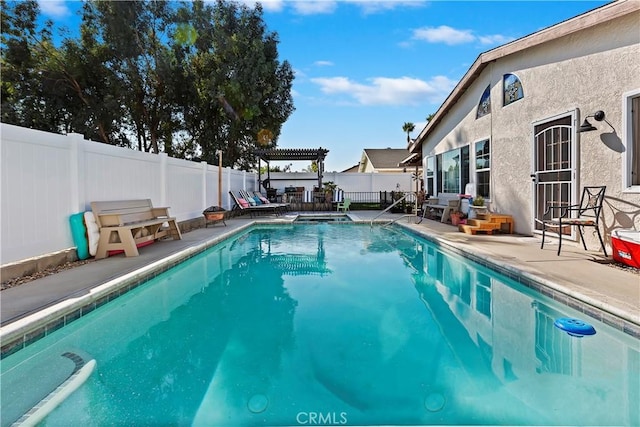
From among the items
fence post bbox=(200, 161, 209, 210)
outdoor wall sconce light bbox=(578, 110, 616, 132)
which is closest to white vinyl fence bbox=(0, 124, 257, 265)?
fence post bbox=(200, 161, 209, 210)

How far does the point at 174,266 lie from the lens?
→ 19.1ft

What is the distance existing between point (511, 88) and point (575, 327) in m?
6.45

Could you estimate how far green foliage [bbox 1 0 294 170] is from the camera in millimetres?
16562

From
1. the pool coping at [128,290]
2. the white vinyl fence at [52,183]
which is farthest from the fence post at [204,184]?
the pool coping at [128,290]

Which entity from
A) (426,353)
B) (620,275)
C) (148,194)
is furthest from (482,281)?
(148,194)

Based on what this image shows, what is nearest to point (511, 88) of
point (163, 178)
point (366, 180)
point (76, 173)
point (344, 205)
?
point (163, 178)

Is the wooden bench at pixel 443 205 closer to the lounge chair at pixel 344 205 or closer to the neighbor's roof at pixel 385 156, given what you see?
the lounge chair at pixel 344 205

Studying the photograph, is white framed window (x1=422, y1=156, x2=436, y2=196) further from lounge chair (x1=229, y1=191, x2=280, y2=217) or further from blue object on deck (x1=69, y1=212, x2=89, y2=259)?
blue object on deck (x1=69, y1=212, x2=89, y2=259)

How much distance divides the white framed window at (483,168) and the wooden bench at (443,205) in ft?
3.59

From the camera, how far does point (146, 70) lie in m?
17.7

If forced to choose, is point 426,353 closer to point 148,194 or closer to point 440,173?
point 148,194

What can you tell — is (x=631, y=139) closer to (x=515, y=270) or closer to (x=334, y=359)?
(x=515, y=270)

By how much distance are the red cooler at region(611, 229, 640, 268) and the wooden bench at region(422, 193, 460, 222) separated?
19.1ft

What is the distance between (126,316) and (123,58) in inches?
682
